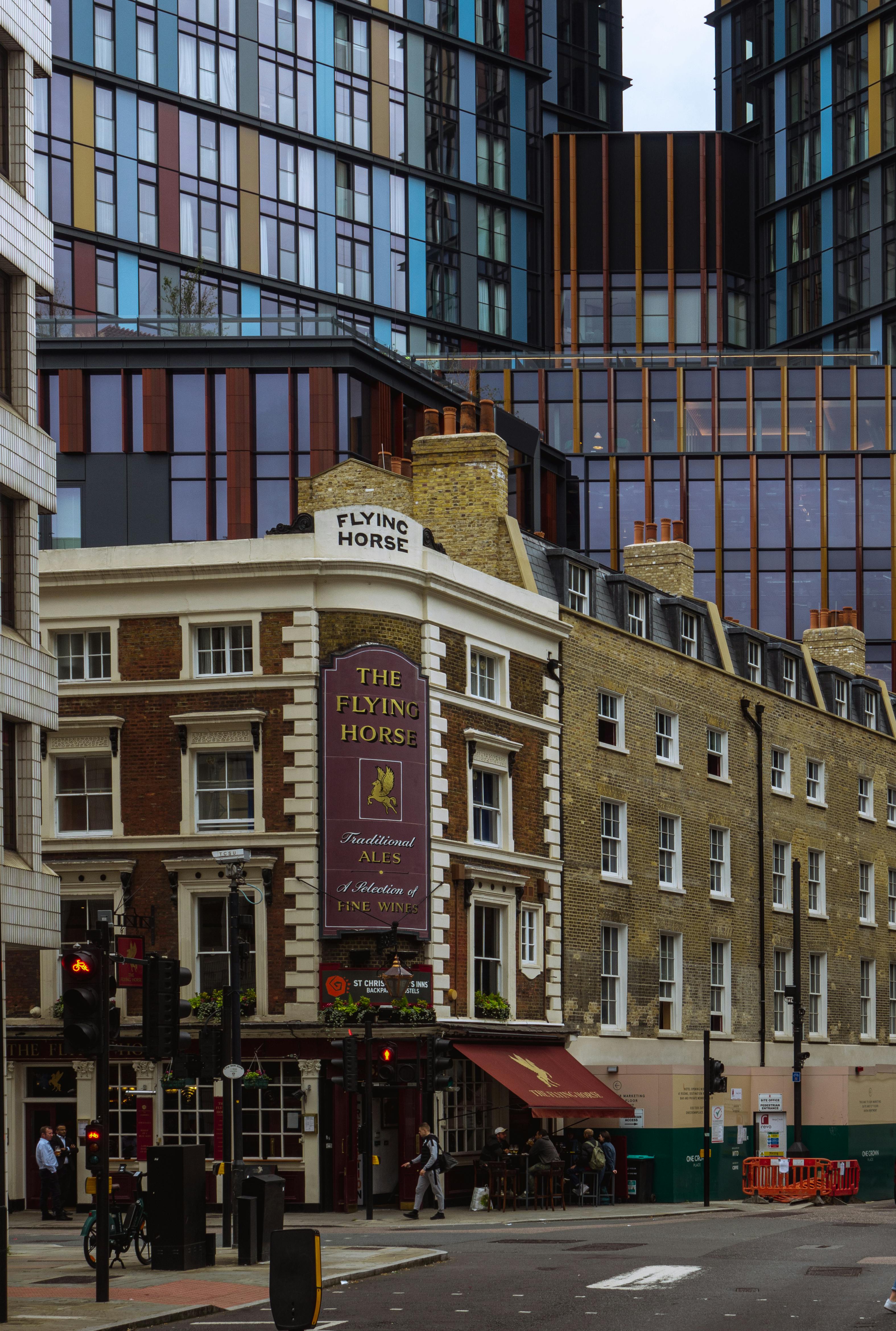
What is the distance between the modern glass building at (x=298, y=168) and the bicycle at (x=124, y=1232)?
128 ft

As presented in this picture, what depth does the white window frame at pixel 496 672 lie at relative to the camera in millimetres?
39969

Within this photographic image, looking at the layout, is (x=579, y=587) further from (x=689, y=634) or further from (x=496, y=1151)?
(x=496, y=1151)

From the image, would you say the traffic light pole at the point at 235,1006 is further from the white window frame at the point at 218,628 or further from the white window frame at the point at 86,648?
the white window frame at the point at 86,648

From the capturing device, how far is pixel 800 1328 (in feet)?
60.6

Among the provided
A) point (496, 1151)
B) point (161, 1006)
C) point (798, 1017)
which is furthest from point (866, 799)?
point (161, 1006)

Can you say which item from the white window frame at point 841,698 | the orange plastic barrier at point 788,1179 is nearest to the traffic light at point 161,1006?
the orange plastic barrier at point 788,1179

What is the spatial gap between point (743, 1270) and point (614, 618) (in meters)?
24.6

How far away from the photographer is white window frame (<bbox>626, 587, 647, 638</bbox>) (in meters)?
47.5

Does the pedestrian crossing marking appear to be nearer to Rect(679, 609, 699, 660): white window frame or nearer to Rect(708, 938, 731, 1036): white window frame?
Rect(708, 938, 731, 1036): white window frame

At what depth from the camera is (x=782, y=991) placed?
52.8m

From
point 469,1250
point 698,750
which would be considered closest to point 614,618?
point 698,750

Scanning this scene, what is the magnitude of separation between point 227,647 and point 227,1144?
36.5 feet

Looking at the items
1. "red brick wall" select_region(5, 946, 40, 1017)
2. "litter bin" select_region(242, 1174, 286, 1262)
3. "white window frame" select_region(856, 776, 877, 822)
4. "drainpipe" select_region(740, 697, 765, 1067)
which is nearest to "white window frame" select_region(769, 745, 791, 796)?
"drainpipe" select_region(740, 697, 765, 1067)

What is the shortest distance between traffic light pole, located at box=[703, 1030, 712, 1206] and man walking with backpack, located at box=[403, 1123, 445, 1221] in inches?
337
